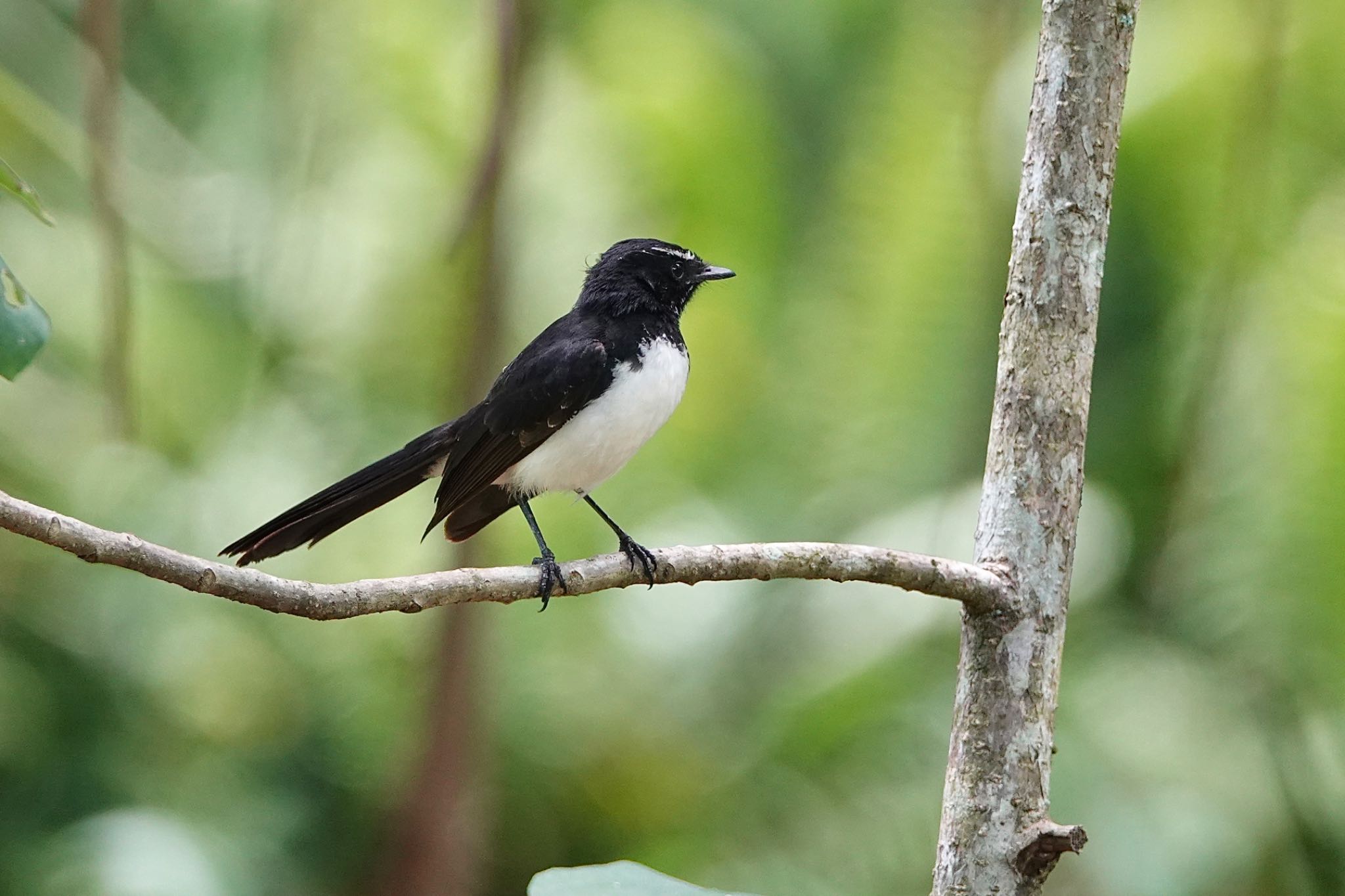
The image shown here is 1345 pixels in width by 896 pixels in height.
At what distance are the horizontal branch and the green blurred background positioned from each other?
2.09 m

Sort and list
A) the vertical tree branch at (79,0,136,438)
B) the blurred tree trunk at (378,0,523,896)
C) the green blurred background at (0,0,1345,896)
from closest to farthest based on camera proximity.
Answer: the vertical tree branch at (79,0,136,438) → the blurred tree trunk at (378,0,523,896) → the green blurred background at (0,0,1345,896)

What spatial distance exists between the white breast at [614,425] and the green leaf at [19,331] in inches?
59.7

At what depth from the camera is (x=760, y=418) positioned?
22.0 ft

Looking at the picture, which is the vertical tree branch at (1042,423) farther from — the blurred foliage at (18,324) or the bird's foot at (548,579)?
the blurred foliage at (18,324)

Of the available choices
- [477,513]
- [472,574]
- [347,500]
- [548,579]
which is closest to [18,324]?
[472,574]

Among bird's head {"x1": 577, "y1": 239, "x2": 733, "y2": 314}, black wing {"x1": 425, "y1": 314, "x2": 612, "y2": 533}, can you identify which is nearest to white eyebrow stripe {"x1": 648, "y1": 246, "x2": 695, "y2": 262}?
Answer: bird's head {"x1": 577, "y1": 239, "x2": 733, "y2": 314}

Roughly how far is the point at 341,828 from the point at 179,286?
310cm

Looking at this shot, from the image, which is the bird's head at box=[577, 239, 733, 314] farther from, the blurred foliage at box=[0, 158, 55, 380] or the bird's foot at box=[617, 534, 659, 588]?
the blurred foliage at box=[0, 158, 55, 380]

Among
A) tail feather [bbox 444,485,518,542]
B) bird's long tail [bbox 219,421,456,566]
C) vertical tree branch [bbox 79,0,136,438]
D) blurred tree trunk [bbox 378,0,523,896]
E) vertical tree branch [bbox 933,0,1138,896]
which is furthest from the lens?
blurred tree trunk [bbox 378,0,523,896]

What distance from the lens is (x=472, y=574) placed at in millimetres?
2014

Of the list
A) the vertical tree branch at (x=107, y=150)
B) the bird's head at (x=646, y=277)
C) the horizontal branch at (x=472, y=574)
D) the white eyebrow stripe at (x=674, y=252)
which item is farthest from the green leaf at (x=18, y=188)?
the white eyebrow stripe at (x=674, y=252)

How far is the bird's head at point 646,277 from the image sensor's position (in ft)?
11.1

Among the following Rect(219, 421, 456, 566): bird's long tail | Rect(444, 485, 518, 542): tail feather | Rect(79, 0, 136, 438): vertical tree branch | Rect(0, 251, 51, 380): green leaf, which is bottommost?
Rect(0, 251, 51, 380): green leaf

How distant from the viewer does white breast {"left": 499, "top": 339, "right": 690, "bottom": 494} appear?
3.12 meters
